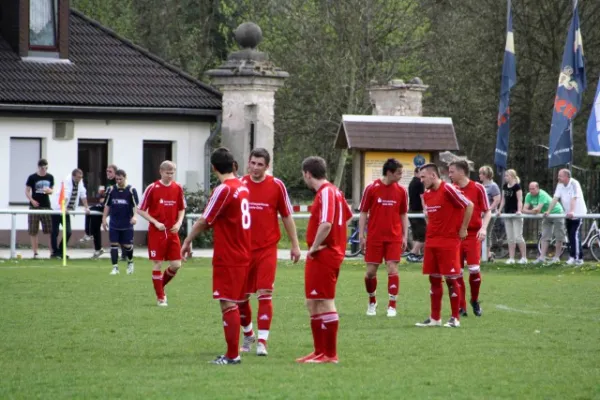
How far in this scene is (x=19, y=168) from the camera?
33.8 metres

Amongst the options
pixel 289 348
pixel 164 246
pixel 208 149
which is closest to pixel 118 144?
pixel 208 149

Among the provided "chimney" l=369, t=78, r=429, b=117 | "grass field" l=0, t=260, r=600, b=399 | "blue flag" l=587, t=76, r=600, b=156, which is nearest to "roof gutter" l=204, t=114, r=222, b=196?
"chimney" l=369, t=78, r=429, b=117

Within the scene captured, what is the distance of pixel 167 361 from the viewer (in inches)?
471

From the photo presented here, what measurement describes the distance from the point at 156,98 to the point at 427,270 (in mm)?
20758

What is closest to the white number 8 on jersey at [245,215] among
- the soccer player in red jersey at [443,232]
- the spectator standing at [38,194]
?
the soccer player in red jersey at [443,232]

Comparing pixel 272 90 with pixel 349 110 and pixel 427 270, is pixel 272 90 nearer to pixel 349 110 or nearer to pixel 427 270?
pixel 349 110

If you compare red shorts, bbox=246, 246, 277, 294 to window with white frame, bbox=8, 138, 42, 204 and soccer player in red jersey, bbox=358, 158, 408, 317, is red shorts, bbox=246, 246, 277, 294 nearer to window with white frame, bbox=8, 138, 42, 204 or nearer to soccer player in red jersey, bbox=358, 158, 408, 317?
soccer player in red jersey, bbox=358, 158, 408, 317

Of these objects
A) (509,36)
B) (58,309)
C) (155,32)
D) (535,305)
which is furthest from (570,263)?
(155,32)

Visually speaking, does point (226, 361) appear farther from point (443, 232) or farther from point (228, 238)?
point (443, 232)

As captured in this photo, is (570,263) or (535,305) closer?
(535,305)

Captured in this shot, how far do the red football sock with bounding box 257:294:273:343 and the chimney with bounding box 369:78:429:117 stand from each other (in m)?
22.4

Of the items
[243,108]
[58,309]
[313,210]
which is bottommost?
[58,309]

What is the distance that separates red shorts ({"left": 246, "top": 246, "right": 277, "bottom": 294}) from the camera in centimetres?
1269

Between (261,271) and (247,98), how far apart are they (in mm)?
19969
